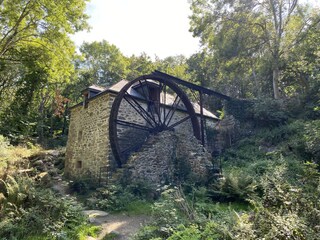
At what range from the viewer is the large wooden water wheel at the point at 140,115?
927 cm

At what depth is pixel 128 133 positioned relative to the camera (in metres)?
10.5

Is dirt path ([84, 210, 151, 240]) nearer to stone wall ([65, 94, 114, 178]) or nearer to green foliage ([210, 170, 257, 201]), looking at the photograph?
green foliage ([210, 170, 257, 201])

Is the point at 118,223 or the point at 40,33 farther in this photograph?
the point at 40,33

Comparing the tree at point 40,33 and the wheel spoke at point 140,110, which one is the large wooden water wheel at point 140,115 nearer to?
the wheel spoke at point 140,110

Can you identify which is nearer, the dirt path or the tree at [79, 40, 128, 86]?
the dirt path

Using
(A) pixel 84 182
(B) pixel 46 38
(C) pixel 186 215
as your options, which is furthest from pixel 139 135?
(C) pixel 186 215

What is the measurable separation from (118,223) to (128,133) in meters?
5.48

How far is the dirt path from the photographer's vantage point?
14.9 feet

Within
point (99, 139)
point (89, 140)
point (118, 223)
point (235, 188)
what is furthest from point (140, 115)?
point (118, 223)

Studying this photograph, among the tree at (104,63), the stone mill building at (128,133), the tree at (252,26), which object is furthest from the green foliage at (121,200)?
the tree at (104,63)

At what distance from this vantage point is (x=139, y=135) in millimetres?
10891

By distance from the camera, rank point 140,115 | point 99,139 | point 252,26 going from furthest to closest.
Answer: point 252,26 → point 140,115 → point 99,139

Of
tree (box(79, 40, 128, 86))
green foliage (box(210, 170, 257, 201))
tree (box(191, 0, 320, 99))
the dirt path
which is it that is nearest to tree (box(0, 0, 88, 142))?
the dirt path

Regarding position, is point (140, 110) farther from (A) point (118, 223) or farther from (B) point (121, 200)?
(A) point (118, 223)
